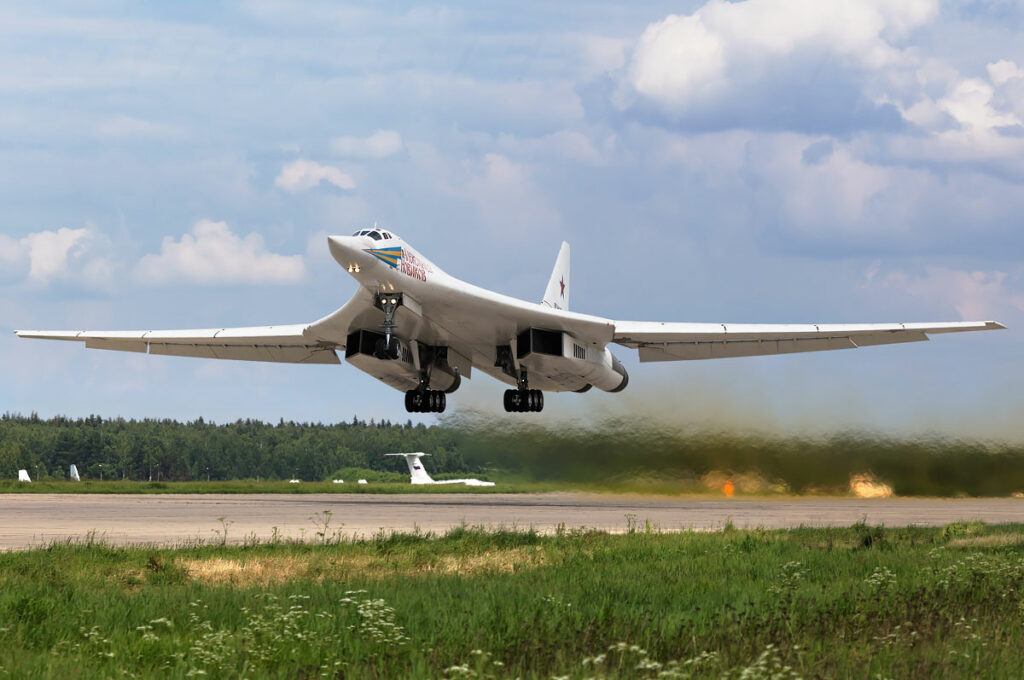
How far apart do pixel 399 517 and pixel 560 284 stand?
1679 centimetres

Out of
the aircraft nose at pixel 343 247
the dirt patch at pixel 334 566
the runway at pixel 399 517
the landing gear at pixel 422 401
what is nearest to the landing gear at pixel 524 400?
the landing gear at pixel 422 401

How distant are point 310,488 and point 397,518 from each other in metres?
18.1

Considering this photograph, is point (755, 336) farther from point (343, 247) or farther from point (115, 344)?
point (115, 344)

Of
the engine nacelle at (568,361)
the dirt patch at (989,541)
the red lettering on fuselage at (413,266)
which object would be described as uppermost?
the red lettering on fuselage at (413,266)

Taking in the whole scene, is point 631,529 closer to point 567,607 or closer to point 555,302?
point 567,607

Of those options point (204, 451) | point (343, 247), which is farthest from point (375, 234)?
point (204, 451)

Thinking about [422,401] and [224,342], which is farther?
[224,342]

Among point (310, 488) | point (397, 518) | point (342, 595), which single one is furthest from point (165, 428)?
point (342, 595)

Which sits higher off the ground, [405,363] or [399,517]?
[405,363]

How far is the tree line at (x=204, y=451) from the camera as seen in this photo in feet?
314

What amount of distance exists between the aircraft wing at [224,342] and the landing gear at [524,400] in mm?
5417

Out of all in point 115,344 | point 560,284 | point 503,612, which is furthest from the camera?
point 560,284

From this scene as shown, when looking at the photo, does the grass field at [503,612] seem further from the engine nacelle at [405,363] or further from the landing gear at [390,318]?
the engine nacelle at [405,363]

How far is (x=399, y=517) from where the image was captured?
19.0m
